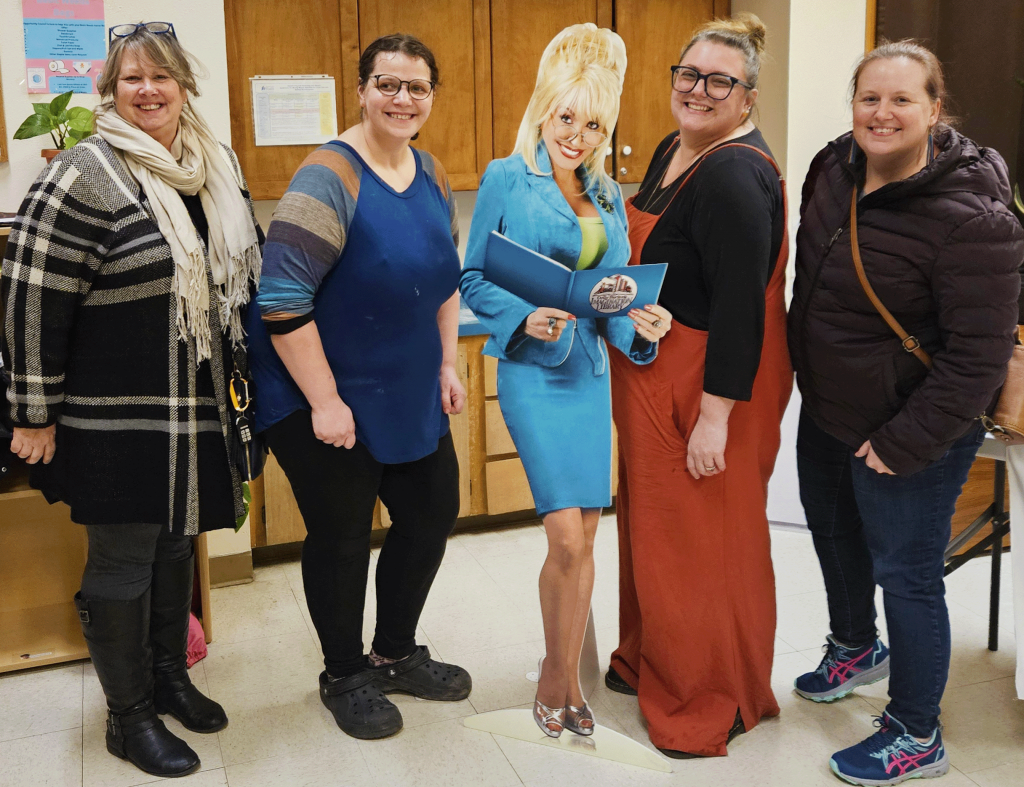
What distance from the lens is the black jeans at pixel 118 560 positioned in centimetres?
197

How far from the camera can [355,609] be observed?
7.20 feet

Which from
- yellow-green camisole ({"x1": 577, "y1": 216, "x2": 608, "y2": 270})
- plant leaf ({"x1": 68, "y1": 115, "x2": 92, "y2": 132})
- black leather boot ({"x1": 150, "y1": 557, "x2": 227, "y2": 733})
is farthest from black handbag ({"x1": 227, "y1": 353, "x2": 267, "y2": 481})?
plant leaf ({"x1": 68, "y1": 115, "x2": 92, "y2": 132})

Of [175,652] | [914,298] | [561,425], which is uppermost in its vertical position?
[914,298]

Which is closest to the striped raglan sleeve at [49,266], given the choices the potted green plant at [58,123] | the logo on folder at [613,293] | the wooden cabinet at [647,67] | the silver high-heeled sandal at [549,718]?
the potted green plant at [58,123]

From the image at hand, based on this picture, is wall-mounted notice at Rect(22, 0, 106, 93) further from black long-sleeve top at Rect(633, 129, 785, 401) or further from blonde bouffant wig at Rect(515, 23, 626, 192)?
black long-sleeve top at Rect(633, 129, 785, 401)

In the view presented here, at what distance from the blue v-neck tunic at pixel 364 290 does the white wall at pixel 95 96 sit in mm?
1046

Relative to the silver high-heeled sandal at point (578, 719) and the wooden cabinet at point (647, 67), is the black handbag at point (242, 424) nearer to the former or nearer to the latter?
the silver high-heeled sandal at point (578, 719)

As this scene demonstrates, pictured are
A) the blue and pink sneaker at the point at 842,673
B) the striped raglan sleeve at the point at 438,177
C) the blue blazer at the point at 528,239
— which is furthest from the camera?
the blue and pink sneaker at the point at 842,673

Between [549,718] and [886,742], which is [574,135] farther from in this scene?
[886,742]

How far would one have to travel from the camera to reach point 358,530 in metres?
2.13

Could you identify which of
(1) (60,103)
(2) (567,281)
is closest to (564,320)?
(2) (567,281)

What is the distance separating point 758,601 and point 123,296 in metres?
1.45

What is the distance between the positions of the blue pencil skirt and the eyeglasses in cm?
39

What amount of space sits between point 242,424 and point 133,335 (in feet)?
0.89
